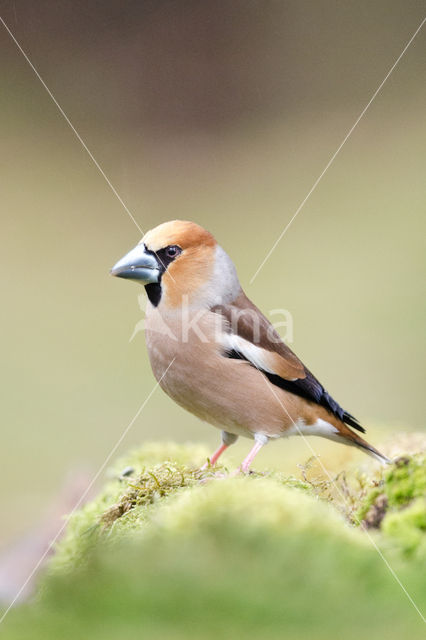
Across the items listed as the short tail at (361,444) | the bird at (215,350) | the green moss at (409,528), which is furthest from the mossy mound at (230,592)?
the bird at (215,350)

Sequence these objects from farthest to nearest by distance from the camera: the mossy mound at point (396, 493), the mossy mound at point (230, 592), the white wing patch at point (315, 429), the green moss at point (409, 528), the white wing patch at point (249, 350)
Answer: the white wing patch at point (315, 429)
the white wing patch at point (249, 350)
the mossy mound at point (396, 493)
the green moss at point (409, 528)
the mossy mound at point (230, 592)

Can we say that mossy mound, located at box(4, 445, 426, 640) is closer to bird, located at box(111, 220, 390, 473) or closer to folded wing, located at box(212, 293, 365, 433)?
bird, located at box(111, 220, 390, 473)

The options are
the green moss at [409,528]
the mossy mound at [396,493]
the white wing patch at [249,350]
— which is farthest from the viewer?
the white wing patch at [249,350]

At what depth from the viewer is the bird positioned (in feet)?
8.43

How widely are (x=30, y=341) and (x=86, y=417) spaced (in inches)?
61.6

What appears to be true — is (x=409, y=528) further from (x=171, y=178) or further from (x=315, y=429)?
(x=171, y=178)

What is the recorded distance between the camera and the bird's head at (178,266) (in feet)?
8.53

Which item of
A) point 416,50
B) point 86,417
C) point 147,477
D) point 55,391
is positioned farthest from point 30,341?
point 416,50

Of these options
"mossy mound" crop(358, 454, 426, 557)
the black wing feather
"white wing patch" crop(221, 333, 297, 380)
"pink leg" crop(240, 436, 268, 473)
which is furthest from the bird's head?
"mossy mound" crop(358, 454, 426, 557)

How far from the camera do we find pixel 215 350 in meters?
2.60

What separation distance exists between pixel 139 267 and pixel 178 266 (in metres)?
0.18

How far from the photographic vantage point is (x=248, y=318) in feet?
9.12

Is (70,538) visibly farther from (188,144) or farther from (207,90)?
(207,90)

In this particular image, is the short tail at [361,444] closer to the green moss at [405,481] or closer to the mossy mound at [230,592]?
the green moss at [405,481]
